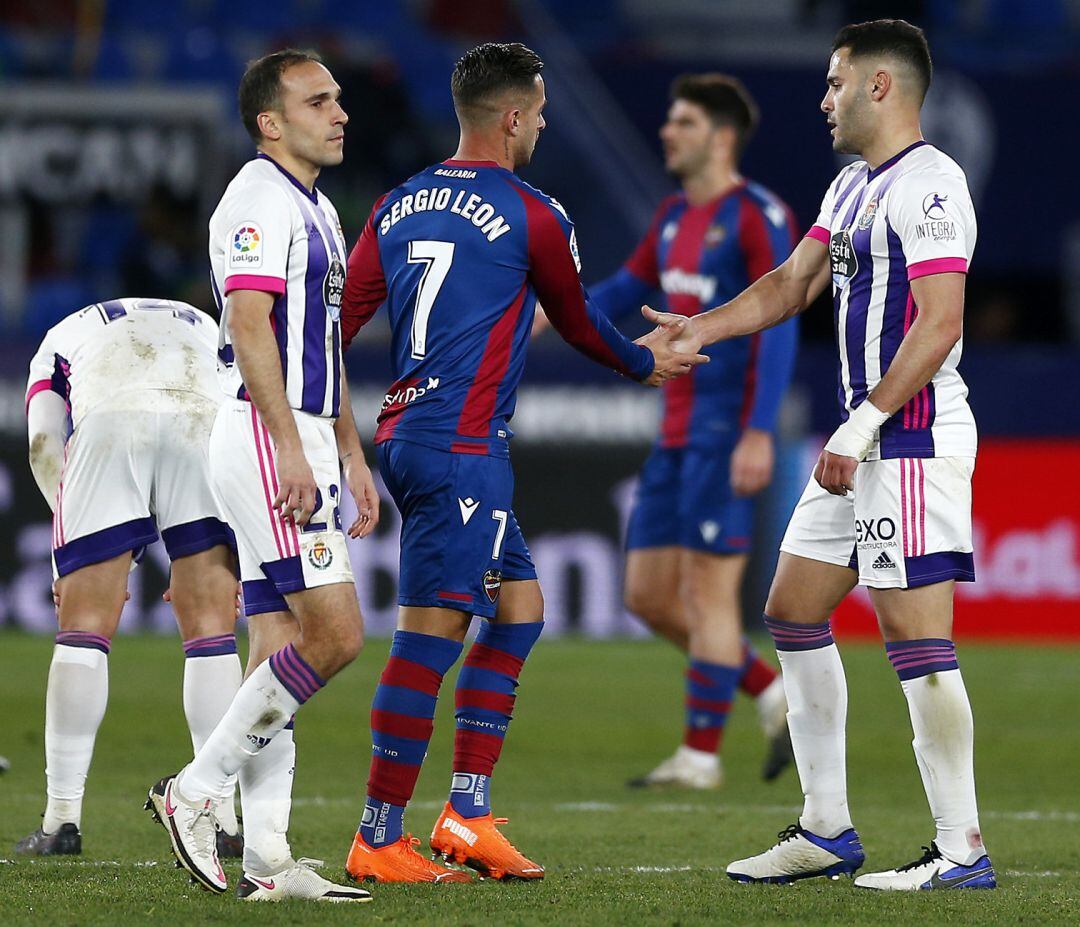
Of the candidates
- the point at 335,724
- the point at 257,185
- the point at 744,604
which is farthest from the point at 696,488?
the point at 744,604

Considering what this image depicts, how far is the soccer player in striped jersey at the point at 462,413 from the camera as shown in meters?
4.84

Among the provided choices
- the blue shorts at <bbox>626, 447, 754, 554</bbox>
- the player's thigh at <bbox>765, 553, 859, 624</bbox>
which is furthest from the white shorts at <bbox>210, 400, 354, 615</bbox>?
the blue shorts at <bbox>626, 447, 754, 554</bbox>

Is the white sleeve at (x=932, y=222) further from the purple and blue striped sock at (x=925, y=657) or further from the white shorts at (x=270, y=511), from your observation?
the white shorts at (x=270, y=511)

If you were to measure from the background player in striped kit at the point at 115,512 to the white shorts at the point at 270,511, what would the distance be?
820 mm

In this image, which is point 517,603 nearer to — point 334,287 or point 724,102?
point 334,287

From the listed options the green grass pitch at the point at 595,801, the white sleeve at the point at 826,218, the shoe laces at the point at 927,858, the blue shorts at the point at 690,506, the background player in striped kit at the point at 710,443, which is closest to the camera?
the green grass pitch at the point at 595,801

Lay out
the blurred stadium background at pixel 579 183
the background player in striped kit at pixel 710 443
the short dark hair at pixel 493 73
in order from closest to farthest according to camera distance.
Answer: the short dark hair at pixel 493 73 < the background player in striped kit at pixel 710 443 < the blurred stadium background at pixel 579 183

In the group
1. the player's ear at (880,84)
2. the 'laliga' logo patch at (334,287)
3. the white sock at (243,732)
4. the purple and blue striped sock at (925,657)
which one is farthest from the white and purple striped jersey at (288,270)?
the purple and blue striped sock at (925,657)

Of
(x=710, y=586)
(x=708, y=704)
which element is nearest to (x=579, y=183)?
(x=710, y=586)

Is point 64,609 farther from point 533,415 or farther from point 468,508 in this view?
point 533,415

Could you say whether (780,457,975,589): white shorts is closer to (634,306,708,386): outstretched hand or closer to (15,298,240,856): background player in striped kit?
(634,306,708,386): outstretched hand

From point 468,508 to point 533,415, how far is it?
27.0 feet

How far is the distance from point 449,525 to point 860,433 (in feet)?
3.67

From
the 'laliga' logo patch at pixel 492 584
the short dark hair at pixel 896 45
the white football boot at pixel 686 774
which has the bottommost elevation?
the white football boot at pixel 686 774
